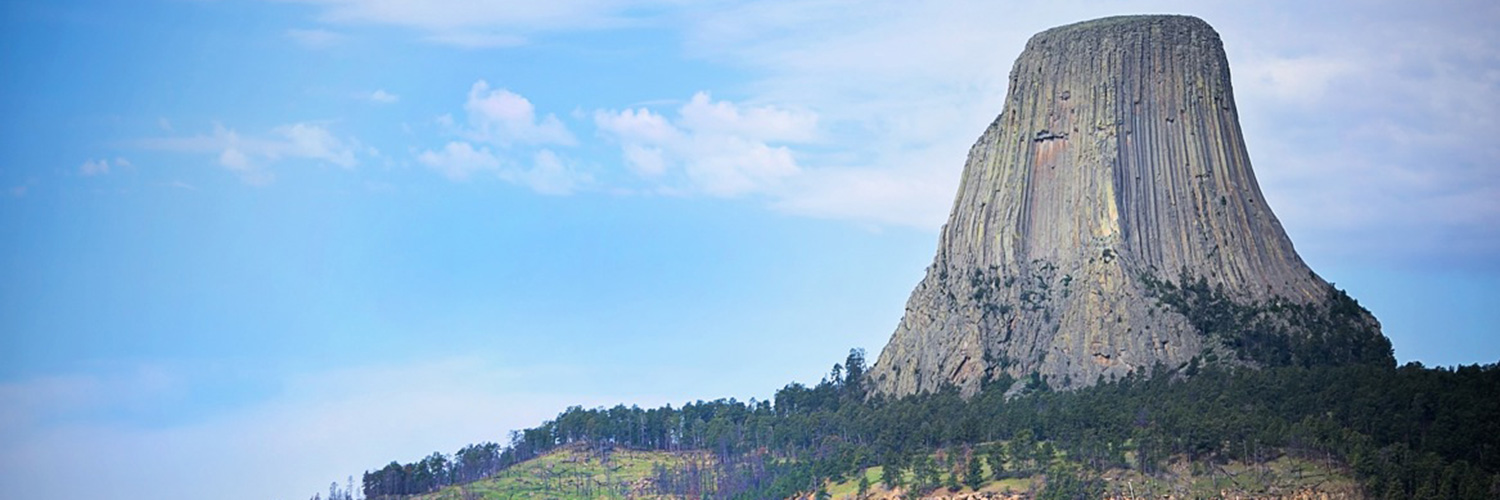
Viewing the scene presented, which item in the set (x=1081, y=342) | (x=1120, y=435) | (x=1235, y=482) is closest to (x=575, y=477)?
(x=1081, y=342)

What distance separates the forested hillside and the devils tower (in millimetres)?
3545

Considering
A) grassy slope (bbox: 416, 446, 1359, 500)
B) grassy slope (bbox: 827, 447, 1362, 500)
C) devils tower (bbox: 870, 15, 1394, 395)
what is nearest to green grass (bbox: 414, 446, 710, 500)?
grassy slope (bbox: 416, 446, 1359, 500)

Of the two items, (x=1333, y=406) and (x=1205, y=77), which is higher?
(x=1205, y=77)

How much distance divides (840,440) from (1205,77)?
39.0 meters

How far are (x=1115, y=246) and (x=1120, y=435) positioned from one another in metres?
25.3

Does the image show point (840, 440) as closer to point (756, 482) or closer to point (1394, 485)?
point (756, 482)

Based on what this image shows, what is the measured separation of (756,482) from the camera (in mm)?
166750

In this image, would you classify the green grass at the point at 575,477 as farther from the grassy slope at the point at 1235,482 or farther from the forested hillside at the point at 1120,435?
the grassy slope at the point at 1235,482

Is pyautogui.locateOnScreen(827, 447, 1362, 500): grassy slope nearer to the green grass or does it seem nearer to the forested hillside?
the forested hillside

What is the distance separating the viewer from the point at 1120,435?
5571 inches

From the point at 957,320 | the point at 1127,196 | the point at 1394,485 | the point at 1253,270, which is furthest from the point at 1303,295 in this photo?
the point at 1394,485

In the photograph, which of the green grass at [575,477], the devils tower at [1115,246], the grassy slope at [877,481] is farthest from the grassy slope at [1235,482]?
the green grass at [575,477]

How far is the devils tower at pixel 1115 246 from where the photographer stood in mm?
159375

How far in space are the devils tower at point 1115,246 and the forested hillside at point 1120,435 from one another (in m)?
3.54
